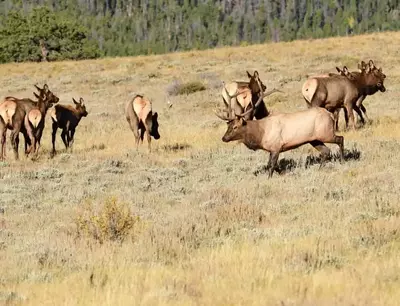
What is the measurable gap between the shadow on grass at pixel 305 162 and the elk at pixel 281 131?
709mm

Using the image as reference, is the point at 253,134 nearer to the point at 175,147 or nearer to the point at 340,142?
the point at 340,142

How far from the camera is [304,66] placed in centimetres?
3809

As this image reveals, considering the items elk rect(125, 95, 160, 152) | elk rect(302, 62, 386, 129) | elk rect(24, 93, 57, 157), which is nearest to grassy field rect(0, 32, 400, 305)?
elk rect(24, 93, 57, 157)

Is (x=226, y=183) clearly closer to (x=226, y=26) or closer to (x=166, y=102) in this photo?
(x=166, y=102)

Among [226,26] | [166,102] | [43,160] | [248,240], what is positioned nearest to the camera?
[248,240]

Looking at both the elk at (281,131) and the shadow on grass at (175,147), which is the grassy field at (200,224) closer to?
the shadow on grass at (175,147)

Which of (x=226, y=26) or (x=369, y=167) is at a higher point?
(x=226, y=26)

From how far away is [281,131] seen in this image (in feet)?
41.8

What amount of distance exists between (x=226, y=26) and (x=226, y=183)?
15822 cm

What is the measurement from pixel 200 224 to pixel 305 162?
545 cm

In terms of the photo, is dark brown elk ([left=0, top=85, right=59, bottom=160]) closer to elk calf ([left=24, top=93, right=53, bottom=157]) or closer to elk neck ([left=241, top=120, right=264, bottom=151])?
elk calf ([left=24, top=93, right=53, bottom=157])

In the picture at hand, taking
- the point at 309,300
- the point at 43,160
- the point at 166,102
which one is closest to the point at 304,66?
the point at 166,102

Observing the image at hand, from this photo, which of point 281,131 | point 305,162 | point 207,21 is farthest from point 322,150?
point 207,21

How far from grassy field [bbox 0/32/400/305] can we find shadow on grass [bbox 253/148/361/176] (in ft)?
0.21
